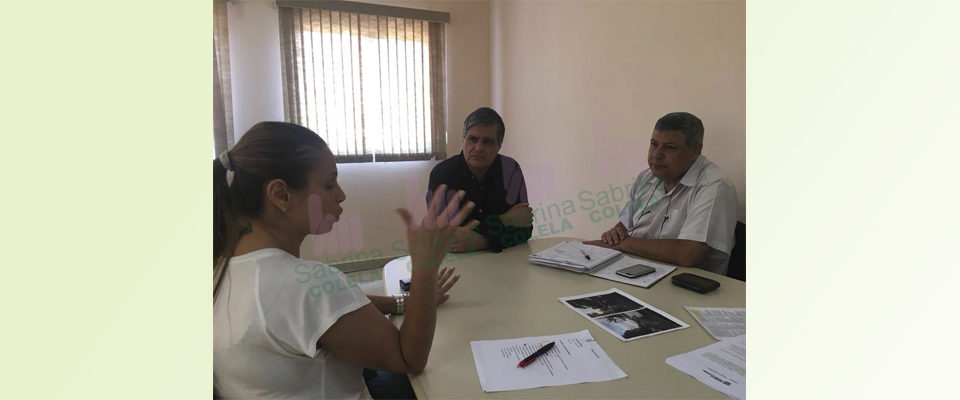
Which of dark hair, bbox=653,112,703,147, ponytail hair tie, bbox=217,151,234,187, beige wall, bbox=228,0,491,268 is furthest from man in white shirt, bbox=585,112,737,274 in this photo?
beige wall, bbox=228,0,491,268

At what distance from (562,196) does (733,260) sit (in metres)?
1.42

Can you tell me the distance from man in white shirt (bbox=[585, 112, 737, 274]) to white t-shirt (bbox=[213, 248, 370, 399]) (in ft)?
3.60

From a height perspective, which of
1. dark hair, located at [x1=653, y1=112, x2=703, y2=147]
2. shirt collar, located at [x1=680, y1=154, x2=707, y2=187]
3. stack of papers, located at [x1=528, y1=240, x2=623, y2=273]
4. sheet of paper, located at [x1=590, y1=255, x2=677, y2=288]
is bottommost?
sheet of paper, located at [x1=590, y1=255, x2=677, y2=288]

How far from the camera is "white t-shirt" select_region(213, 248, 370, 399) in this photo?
0.68 m

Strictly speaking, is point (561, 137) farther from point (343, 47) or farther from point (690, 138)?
point (343, 47)

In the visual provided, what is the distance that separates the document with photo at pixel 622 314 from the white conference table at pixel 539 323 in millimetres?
19

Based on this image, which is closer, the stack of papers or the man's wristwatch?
the man's wristwatch

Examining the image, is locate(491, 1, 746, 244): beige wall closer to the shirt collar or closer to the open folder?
the shirt collar

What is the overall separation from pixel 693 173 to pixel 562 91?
134 centimetres

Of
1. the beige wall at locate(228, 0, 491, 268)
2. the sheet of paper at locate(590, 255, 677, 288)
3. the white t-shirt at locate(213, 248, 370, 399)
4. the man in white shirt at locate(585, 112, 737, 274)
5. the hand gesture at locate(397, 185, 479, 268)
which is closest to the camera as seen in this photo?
the white t-shirt at locate(213, 248, 370, 399)

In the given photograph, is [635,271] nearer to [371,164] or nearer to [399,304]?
[399,304]

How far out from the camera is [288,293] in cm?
69
